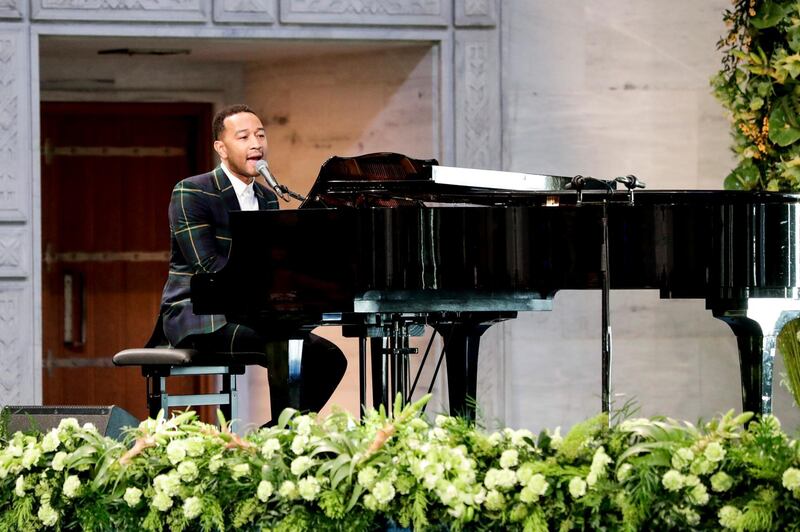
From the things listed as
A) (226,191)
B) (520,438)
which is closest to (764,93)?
(226,191)

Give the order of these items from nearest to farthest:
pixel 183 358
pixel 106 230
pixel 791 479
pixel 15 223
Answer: pixel 791 479
pixel 183 358
pixel 15 223
pixel 106 230

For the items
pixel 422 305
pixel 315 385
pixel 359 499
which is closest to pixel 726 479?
pixel 359 499

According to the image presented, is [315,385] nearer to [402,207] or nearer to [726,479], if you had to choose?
[402,207]

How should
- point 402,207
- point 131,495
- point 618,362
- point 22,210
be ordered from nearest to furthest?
point 131,495
point 402,207
point 22,210
point 618,362

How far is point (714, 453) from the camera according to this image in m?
2.24

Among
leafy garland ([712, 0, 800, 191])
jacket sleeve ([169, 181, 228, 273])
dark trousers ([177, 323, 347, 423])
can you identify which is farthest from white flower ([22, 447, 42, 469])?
leafy garland ([712, 0, 800, 191])

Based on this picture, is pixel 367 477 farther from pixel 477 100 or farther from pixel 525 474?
pixel 477 100

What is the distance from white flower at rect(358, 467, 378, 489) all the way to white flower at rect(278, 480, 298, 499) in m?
0.12

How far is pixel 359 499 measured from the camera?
2342 millimetres

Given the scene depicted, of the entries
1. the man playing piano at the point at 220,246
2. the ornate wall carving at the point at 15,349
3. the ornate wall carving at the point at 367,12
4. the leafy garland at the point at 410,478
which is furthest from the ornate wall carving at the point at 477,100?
the leafy garland at the point at 410,478

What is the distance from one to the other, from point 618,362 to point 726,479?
13.6 ft

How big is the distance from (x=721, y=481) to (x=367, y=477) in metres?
0.59

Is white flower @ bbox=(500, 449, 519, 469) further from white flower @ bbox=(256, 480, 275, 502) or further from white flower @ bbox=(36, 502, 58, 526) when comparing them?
white flower @ bbox=(36, 502, 58, 526)

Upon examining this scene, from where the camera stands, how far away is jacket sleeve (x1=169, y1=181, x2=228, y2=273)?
471 centimetres
